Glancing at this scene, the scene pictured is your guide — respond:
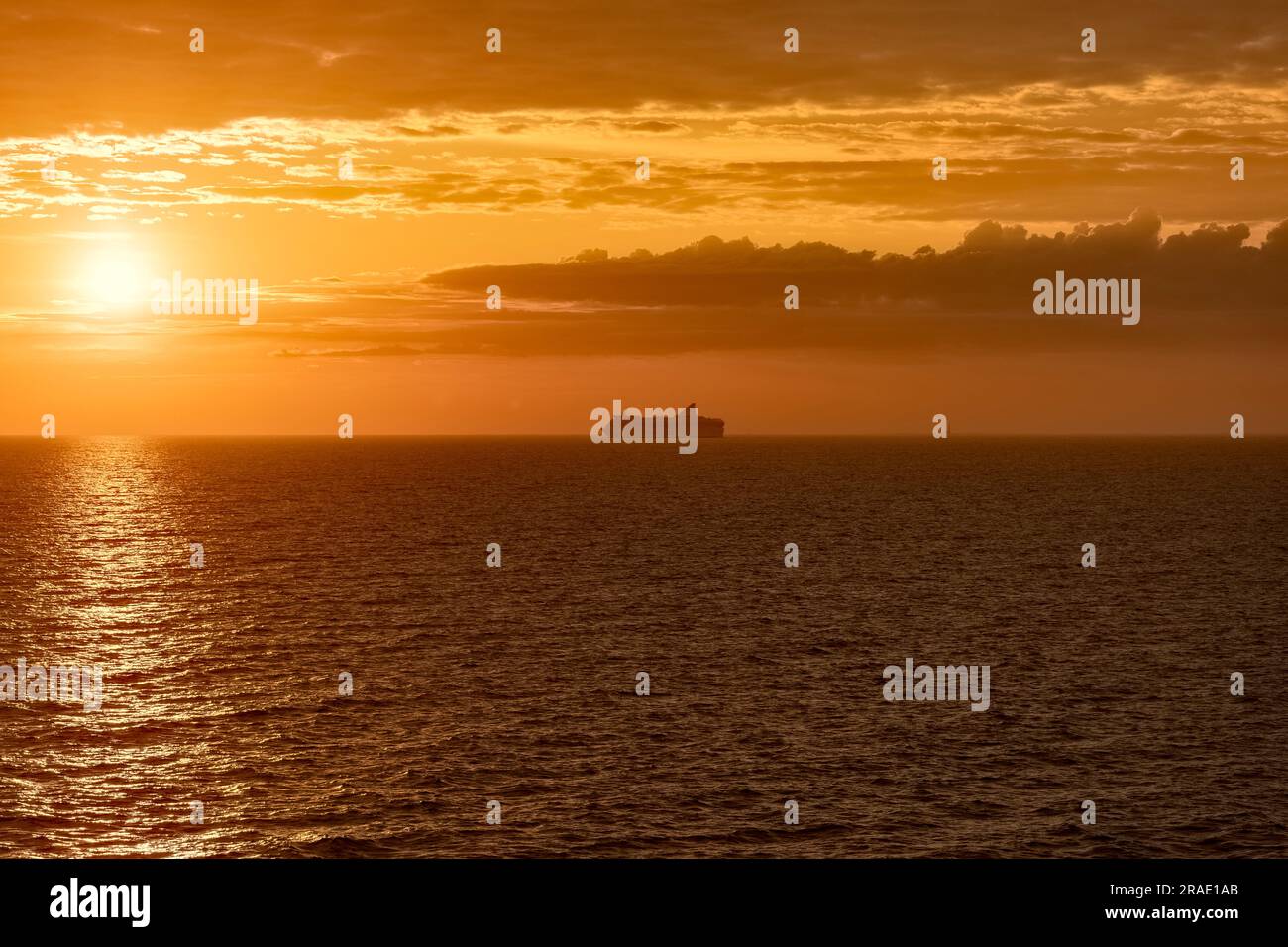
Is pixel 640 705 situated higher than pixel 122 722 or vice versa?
pixel 122 722

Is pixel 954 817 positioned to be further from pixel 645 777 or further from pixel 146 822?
pixel 146 822

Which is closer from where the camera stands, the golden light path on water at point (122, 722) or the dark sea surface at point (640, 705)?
the dark sea surface at point (640, 705)

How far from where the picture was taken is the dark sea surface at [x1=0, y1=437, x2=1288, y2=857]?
48.4 metres

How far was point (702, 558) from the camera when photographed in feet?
413

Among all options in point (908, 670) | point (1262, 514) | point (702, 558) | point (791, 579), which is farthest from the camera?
point (1262, 514)

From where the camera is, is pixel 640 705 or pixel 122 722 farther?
pixel 640 705

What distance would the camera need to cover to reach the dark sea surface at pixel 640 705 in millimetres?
48375

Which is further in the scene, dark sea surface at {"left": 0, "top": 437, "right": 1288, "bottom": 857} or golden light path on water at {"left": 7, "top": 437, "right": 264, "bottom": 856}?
golden light path on water at {"left": 7, "top": 437, "right": 264, "bottom": 856}

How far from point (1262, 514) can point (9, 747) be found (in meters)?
165

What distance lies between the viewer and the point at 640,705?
65375 mm
